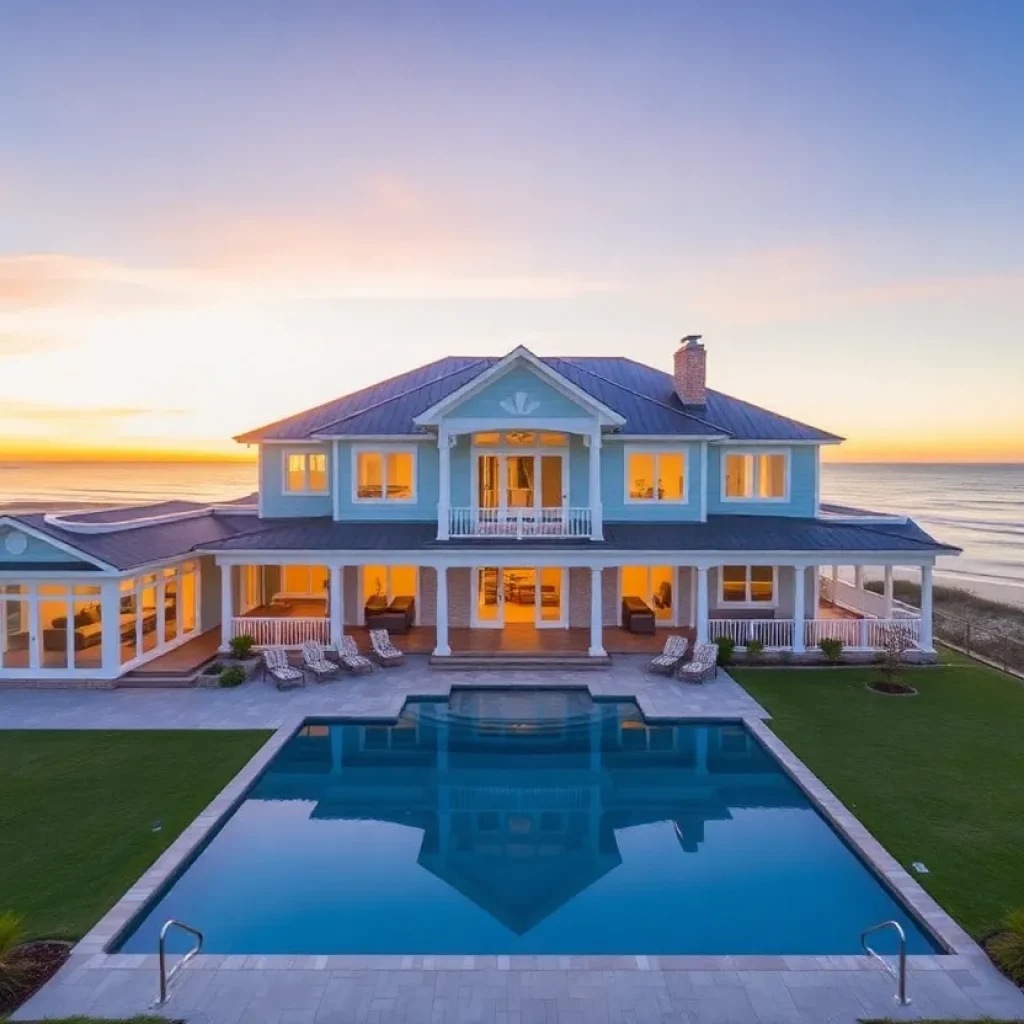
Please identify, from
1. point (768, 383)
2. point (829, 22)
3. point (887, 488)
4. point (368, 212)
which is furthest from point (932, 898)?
point (887, 488)

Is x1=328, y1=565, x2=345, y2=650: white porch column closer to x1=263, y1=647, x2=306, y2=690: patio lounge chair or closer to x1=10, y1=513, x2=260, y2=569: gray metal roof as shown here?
x1=263, y1=647, x2=306, y2=690: patio lounge chair

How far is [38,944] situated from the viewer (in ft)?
22.9

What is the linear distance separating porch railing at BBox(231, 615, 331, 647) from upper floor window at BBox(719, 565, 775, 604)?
520 inches

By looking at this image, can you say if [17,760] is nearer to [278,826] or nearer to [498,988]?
[278,826]

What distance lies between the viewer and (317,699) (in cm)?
1574

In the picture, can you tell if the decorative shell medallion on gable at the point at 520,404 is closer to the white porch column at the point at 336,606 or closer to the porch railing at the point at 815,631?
the white porch column at the point at 336,606

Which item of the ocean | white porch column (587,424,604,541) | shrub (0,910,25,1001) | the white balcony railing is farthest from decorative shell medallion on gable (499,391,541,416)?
the ocean

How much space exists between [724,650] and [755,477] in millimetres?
6713

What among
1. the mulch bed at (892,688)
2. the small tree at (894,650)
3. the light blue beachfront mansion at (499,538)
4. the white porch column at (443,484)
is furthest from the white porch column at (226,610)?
the small tree at (894,650)

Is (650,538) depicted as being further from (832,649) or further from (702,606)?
(832,649)

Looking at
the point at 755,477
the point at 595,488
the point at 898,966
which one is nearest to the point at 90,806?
the point at 898,966

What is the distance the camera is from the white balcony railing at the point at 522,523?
64.7 feet

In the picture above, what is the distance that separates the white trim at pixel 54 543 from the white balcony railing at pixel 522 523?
9.24 metres

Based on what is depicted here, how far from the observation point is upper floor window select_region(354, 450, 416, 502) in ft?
70.3
